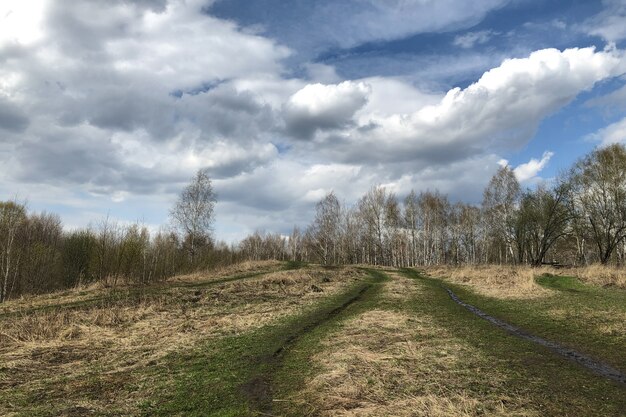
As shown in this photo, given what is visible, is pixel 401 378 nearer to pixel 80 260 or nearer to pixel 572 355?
pixel 572 355

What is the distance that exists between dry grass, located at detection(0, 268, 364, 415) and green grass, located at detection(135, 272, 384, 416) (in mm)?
574

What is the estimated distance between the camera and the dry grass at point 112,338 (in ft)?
26.4

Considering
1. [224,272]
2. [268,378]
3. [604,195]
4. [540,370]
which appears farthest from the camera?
[604,195]

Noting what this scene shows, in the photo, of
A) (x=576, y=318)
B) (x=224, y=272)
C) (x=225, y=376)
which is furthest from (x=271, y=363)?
(x=224, y=272)

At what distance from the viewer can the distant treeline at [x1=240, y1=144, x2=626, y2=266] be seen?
1891 inches

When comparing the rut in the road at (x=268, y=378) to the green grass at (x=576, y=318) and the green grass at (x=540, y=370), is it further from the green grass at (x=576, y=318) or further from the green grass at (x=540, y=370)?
the green grass at (x=576, y=318)

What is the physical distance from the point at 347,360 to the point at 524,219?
5276 cm

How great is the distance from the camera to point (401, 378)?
7.74m

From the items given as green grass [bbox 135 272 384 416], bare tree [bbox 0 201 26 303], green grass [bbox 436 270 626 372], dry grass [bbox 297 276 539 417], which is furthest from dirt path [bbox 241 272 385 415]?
bare tree [bbox 0 201 26 303]

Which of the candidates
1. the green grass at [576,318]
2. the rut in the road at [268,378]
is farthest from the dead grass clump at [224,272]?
the green grass at [576,318]

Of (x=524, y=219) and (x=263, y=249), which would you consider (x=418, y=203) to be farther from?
(x=263, y=249)

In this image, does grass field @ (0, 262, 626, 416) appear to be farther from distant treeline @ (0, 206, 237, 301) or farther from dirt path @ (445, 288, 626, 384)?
distant treeline @ (0, 206, 237, 301)

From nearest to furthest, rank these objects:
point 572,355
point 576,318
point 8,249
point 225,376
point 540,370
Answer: point 540,370, point 225,376, point 572,355, point 576,318, point 8,249

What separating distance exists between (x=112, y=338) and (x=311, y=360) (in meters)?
6.66
